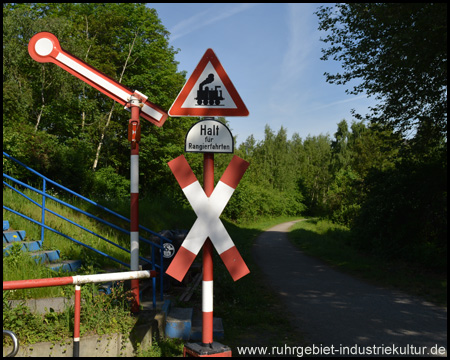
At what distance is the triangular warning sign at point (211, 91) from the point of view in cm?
309

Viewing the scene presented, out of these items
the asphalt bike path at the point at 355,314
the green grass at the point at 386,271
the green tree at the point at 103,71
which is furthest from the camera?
the green tree at the point at 103,71

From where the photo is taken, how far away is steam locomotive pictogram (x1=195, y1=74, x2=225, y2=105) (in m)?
3.09

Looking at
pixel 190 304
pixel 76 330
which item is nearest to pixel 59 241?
pixel 190 304

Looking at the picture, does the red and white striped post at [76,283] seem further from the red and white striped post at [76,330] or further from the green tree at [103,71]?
the green tree at [103,71]

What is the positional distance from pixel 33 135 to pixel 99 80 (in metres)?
10.4

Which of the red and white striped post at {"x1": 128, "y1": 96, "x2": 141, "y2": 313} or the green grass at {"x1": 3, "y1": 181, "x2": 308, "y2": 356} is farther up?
the red and white striped post at {"x1": 128, "y1": 96, "x2": 141, "y2": 313}

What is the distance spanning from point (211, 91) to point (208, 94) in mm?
35

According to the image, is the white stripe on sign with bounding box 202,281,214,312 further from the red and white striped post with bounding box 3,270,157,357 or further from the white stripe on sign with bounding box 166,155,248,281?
the red and white striped post with bounding box 3,270,157,357

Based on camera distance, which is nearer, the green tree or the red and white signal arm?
the red and white signal arm

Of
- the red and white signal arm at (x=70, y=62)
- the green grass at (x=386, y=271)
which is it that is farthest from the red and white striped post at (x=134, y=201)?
the green grass at (x=386, y=271)

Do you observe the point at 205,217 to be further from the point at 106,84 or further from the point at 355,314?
the point at 355,314

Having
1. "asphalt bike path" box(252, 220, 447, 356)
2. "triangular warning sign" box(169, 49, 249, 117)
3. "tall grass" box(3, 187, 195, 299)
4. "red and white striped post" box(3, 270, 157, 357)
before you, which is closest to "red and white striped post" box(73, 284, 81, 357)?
"red and white striped post" box(3, 270, 157, 357)

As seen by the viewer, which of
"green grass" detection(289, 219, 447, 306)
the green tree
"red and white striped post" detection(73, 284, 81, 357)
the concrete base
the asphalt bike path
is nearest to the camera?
the concrete base

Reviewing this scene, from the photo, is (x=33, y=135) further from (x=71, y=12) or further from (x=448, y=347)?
(x=71, y=12)
